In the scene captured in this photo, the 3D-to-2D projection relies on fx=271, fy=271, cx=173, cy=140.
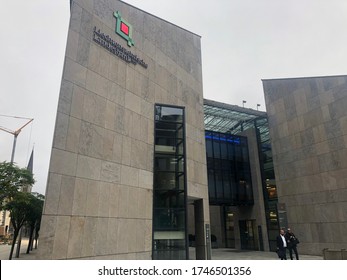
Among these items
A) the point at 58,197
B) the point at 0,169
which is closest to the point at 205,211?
the point at 58,197

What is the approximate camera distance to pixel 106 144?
15305 mm

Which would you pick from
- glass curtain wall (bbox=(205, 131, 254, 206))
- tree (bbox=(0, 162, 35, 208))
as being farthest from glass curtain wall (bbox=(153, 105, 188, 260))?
tree (bbox=(0, 162, 35, 208))

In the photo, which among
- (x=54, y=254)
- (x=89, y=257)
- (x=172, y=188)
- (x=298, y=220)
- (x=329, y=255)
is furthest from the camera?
(x=298, y=220)

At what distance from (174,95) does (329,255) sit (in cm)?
1420

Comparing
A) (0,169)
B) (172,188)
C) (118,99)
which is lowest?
(172,188)

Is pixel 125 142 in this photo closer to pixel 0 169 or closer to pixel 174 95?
pixel 174 95

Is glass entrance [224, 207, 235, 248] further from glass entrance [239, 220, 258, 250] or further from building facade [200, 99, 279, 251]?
glass entrance [239, 220, 258, 250]

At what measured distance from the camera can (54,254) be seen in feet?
39.0

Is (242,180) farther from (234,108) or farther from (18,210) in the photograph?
(18,210)

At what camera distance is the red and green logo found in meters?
18.0

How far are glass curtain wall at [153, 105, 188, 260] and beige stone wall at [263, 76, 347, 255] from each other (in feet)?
43.0

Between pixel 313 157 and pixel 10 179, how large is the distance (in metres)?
27.0

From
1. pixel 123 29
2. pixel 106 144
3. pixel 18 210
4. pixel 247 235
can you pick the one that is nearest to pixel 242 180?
pixel 247 235

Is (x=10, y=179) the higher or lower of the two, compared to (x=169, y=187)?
higher
